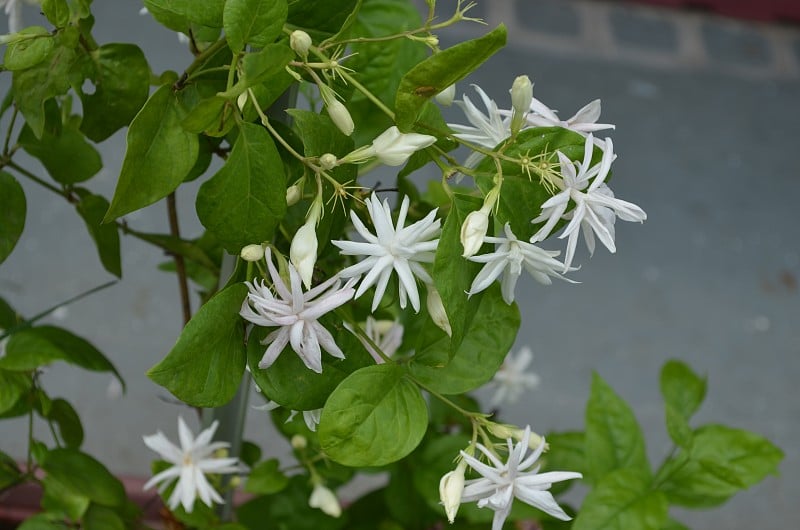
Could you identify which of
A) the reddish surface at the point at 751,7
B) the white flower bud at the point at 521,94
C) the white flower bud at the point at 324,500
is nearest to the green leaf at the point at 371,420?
the white flower bud at the point at 521,94

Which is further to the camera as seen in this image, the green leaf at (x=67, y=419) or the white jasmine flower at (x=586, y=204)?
the green leaf at (x=67, y=419)

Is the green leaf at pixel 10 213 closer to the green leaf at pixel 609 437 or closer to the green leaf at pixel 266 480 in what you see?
the green leaf at pixel 266 480

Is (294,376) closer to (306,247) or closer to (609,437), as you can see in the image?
(306,247)

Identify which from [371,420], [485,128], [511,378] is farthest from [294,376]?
[511,378]

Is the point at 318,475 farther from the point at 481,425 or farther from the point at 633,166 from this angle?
the point at 633,166

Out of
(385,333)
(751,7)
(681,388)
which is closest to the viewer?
(385,333)
